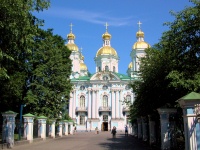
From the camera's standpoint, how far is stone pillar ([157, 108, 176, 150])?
46.8ft

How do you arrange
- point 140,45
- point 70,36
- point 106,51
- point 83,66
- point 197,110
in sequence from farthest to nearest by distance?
point 83,66 → point 70,36 → point 106,51 → point 140,45 → point 197,110

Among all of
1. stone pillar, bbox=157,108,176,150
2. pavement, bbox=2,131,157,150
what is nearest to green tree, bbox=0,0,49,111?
pavement, bbox=2,131,157,150

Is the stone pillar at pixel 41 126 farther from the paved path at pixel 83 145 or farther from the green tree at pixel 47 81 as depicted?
the green tree at pixel 47 81

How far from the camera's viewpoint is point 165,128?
14.4 metres

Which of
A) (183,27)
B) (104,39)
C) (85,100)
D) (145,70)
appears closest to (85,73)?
(104,39)

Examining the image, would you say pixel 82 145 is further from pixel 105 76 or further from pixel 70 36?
pixel 70 36

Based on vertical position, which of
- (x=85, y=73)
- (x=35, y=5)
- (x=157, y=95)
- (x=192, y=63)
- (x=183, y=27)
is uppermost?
(x=85, y=73)

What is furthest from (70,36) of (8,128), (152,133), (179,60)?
(179,60)

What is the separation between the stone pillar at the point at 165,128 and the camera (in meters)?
14.3

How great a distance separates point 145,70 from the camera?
19.5 metres

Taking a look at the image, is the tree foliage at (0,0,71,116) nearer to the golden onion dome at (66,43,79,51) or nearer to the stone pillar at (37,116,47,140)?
the stone pillar at (37,116,47,140)

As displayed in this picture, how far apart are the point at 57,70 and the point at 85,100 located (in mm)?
36318

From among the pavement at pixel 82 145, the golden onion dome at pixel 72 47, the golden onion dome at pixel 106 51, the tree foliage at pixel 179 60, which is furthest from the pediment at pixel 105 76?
the tree foliage at pixel 179 60

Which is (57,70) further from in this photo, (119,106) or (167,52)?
(119,106)
